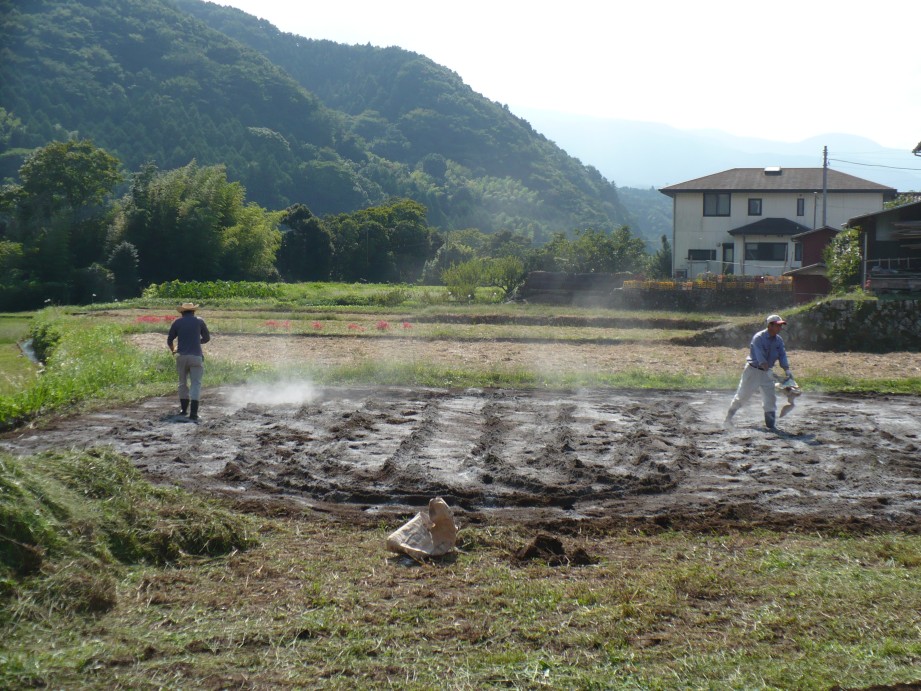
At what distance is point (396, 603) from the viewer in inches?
249

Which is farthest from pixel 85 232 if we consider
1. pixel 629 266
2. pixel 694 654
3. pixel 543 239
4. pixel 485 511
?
pixel 543 239

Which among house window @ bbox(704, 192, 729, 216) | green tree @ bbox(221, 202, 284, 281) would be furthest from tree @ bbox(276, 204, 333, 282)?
house window @ bbox(704, 192, 729, 216)

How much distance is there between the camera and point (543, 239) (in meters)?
124

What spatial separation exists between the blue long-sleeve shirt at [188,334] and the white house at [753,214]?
37271mm

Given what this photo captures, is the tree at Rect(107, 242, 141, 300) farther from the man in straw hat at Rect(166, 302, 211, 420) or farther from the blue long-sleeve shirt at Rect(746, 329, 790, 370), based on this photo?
the blue long-sleeve shirt at Rect(746, 329, 790, 370)

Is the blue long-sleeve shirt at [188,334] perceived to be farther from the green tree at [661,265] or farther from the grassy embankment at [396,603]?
the green tree at [661,265]

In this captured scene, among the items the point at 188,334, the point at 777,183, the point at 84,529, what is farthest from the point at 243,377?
the point at 777,183

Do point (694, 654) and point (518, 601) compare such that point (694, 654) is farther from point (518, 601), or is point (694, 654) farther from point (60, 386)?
point (60, 386)

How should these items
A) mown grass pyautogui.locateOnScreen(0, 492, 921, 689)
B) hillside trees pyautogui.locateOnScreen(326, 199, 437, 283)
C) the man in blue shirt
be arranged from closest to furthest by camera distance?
mown grass pyautogui.locateOnScreen(0, 492, 921, 689) < the man in blue shirt < hillside trees pyautogui.locateOnScreen(326, 199, 437, 283)

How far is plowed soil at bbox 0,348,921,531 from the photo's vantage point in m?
9.25

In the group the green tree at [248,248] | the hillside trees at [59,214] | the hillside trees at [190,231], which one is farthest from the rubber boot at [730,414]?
the green tree at [248,248]

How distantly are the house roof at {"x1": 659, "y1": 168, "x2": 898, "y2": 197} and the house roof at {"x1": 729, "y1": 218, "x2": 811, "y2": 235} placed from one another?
1.78 m

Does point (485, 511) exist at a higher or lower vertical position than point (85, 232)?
lower

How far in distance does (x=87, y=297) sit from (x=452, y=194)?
280ft
